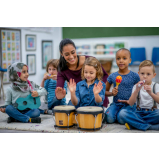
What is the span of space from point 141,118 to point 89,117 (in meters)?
0.55

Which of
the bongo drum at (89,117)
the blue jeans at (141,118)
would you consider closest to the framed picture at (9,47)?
the bongo drum at (89,117)

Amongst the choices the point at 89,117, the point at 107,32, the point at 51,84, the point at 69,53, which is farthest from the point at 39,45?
the point at 89,117

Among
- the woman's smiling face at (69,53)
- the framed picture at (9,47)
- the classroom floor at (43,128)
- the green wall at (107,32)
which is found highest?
the green wall at (107,32)

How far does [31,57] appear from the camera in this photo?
6254mm

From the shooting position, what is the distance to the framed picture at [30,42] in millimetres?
6074

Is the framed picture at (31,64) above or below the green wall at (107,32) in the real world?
below

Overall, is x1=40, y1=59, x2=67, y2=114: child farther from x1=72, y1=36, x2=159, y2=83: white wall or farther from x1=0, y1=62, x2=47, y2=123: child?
x1=72, y1=36, x2=159, y2=83: white wall

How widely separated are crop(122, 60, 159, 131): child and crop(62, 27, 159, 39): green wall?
198 inches

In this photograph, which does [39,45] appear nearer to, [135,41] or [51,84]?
[135,41]

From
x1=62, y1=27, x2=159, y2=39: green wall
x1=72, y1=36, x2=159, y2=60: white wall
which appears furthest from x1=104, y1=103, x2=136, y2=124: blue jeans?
x1=62, y1=27, x2=159, y2=39: green wall

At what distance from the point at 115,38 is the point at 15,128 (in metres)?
5.43

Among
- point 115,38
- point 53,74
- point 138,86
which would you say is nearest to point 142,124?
point 138,86

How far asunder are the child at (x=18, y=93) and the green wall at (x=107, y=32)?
4984 millimetres

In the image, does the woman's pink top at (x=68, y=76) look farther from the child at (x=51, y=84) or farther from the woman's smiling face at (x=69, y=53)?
the child at (x=51, y=84)
